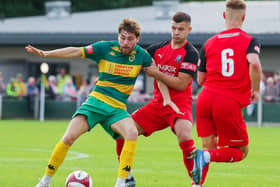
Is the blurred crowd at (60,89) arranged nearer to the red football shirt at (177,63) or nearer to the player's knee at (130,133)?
the red football shirt at (177,63)

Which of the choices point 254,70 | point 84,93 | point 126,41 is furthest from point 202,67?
point 84,93

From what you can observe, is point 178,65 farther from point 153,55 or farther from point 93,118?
point 93,118

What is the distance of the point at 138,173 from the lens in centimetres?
1138

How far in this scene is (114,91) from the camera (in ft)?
29.9

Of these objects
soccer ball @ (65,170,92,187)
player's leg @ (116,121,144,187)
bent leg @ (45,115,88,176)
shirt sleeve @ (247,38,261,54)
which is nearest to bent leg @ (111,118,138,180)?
soccer ball @ (65,170,92,187)

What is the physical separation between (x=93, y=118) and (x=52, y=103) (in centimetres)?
2059

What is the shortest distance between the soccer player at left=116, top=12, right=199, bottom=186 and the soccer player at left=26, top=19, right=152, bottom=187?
0.32m

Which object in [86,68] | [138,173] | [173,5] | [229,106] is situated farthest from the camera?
[173,5]

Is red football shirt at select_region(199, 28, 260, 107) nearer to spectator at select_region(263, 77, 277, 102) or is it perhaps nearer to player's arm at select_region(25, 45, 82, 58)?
player's arm at select_region(25, 45, 82, 58)

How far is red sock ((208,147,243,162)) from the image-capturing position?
894 centimetres

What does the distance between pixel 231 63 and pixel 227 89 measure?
0.31 meters

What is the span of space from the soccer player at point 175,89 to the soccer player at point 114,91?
32 centimetres

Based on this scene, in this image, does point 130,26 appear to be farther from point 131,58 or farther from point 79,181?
point 79,181

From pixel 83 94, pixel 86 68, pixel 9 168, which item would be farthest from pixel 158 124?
pixel 86 68
